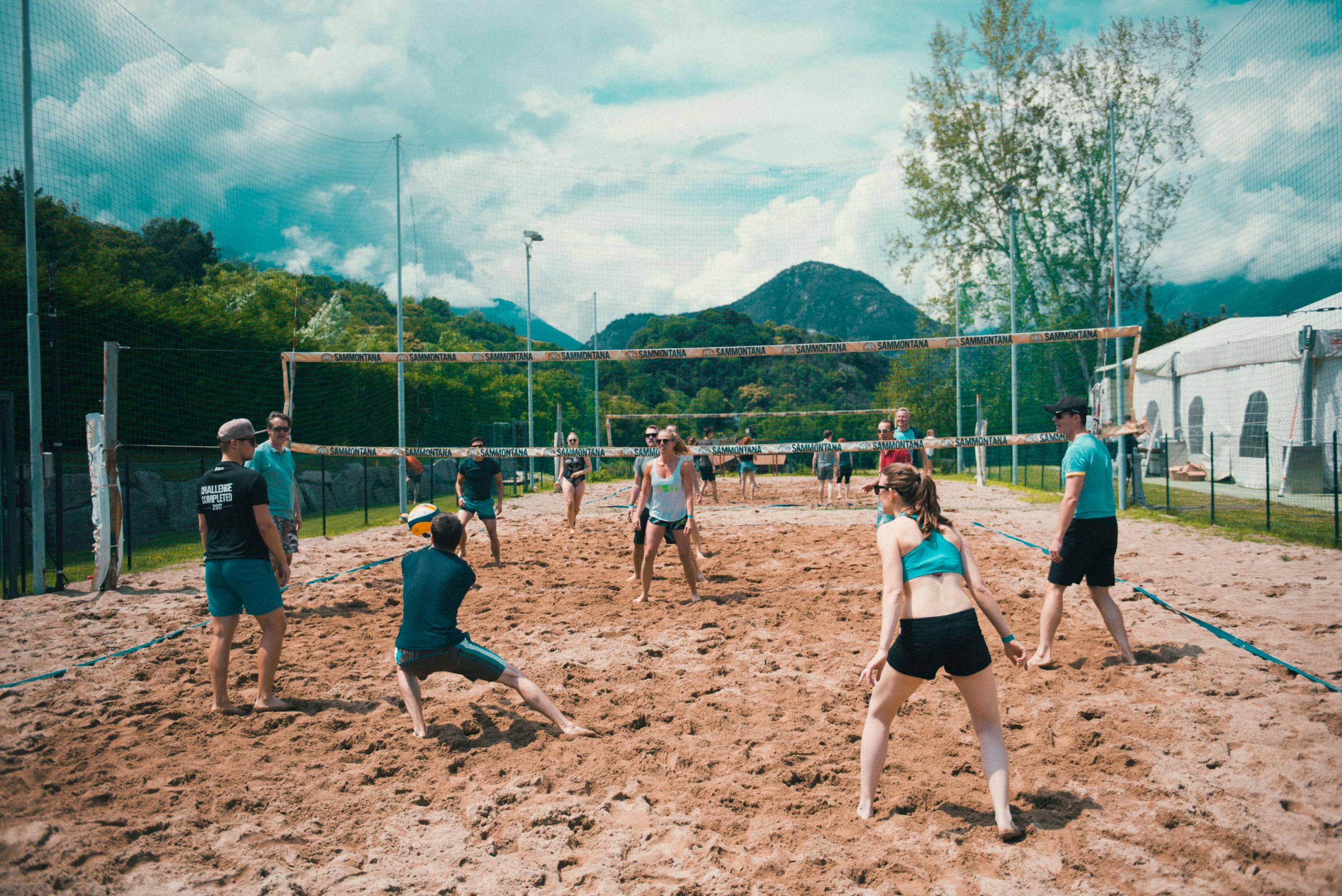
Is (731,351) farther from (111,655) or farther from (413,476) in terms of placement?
(413,476)

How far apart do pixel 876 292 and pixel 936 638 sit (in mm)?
81296

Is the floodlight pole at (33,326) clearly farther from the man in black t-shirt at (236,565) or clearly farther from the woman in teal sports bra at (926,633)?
the woman in teal sports bra at (926,633)

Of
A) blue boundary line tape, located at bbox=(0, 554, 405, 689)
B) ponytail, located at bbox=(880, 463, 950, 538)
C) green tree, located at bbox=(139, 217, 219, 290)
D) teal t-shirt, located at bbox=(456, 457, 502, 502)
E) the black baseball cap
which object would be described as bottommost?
blue boundary line tape, located at bbox=(0, 554, 405, 689)

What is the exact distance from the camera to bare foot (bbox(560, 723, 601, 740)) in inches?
158

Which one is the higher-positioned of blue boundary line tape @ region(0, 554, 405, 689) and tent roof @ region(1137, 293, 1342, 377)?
tent roof @ region(1137, 293, 1342, 377)

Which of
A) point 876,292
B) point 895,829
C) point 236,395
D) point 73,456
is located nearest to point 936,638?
point 895,829

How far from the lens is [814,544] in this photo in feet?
33.0

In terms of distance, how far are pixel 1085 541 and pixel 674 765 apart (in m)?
3.00

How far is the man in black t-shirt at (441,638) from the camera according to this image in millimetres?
3979

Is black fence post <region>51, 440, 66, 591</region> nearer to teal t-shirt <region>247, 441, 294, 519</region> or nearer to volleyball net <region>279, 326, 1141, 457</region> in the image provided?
volleyball net <region>279, 326, 1141, 457</region>

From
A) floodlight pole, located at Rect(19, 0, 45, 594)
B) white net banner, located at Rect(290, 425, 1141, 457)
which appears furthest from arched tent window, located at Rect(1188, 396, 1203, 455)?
floodlight pole, located at Rect(19, 0, 45, 594)

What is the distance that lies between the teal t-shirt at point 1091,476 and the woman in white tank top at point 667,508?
10.2 ft

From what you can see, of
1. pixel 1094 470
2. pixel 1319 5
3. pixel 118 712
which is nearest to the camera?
pixel 118 712

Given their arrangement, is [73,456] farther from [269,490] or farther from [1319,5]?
[1319,5]
